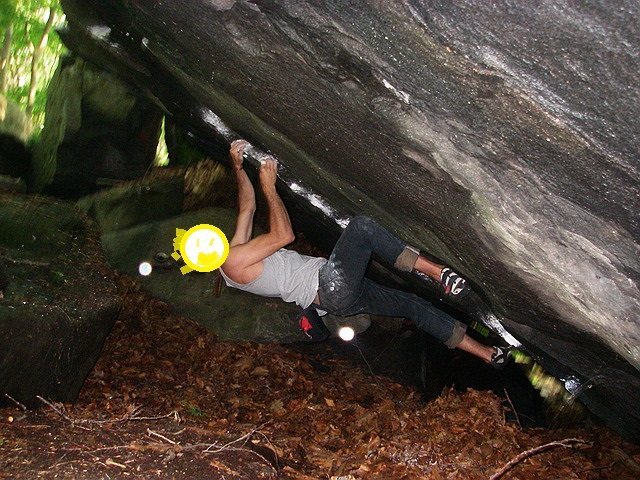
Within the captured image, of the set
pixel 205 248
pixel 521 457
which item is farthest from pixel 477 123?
pixel 205 248

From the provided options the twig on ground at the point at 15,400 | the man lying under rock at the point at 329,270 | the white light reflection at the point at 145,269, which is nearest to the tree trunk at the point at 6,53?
the white light reflection at the point at 145,269

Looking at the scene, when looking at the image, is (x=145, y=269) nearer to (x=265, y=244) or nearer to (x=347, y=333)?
(x=347, y=333)

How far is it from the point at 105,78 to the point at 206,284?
3.86 m

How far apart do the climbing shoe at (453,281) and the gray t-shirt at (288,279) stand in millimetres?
1206

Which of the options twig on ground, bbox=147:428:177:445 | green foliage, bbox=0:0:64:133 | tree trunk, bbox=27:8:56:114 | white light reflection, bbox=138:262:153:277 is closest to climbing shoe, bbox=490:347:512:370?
twig on ground, bbox=147:428:177:445

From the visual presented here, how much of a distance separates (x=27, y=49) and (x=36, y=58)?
0.32 meters

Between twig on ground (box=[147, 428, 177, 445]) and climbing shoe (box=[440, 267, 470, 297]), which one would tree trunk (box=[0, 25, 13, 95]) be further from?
climbing shoe (box=[440, 267, 470, 297])

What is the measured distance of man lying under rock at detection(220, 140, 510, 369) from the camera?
486 centimetres

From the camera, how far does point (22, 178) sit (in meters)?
8.10

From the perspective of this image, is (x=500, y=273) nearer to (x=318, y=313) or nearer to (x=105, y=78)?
(x=318, y=313)

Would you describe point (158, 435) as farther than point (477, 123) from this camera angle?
Yes

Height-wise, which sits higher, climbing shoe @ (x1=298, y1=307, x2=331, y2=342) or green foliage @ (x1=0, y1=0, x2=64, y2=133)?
climbing shoe @ (x1=298, y1=307, x2=331, y2=342)

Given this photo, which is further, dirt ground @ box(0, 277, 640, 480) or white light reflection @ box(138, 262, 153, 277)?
white light reflection @ box(138, 262, 153, 277)

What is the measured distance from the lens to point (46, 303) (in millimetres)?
4883
